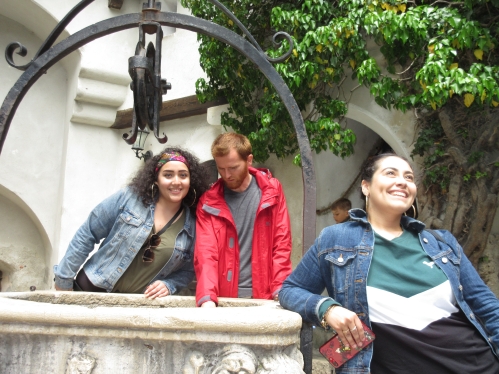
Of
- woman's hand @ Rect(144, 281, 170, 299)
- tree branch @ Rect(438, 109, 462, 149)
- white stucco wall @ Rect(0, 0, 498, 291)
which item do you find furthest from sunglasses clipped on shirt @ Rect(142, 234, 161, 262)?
white stucco wall @ Rect(0, 0, 498, 291)

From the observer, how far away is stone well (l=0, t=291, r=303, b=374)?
157 cm

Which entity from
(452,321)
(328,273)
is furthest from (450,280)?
(328,273)

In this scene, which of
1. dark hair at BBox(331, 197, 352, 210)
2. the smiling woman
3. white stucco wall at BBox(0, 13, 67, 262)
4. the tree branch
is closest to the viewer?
the smiling woman

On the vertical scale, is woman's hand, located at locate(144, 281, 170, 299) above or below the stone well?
above

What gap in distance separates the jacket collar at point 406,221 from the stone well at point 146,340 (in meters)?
0.35

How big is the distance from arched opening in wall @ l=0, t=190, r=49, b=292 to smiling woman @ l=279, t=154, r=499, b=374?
17.2ft

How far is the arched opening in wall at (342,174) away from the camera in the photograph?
5.30 m

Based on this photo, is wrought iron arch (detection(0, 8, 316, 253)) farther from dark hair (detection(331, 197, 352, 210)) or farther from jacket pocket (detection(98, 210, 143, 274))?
dark hair (detection(331, 197, 352, 210))

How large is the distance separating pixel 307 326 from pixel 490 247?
2.52 metres

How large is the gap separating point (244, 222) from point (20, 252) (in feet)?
15.0

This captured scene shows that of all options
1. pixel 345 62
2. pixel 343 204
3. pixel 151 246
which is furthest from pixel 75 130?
pixel 151 246

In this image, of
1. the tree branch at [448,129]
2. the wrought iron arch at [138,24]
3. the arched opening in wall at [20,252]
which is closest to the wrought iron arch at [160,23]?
the wrought iron arch at [138,24]

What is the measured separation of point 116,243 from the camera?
2.48m

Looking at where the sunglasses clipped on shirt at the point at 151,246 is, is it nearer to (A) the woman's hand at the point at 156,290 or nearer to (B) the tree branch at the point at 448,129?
(A) the woman's hand at the point at 156,290
